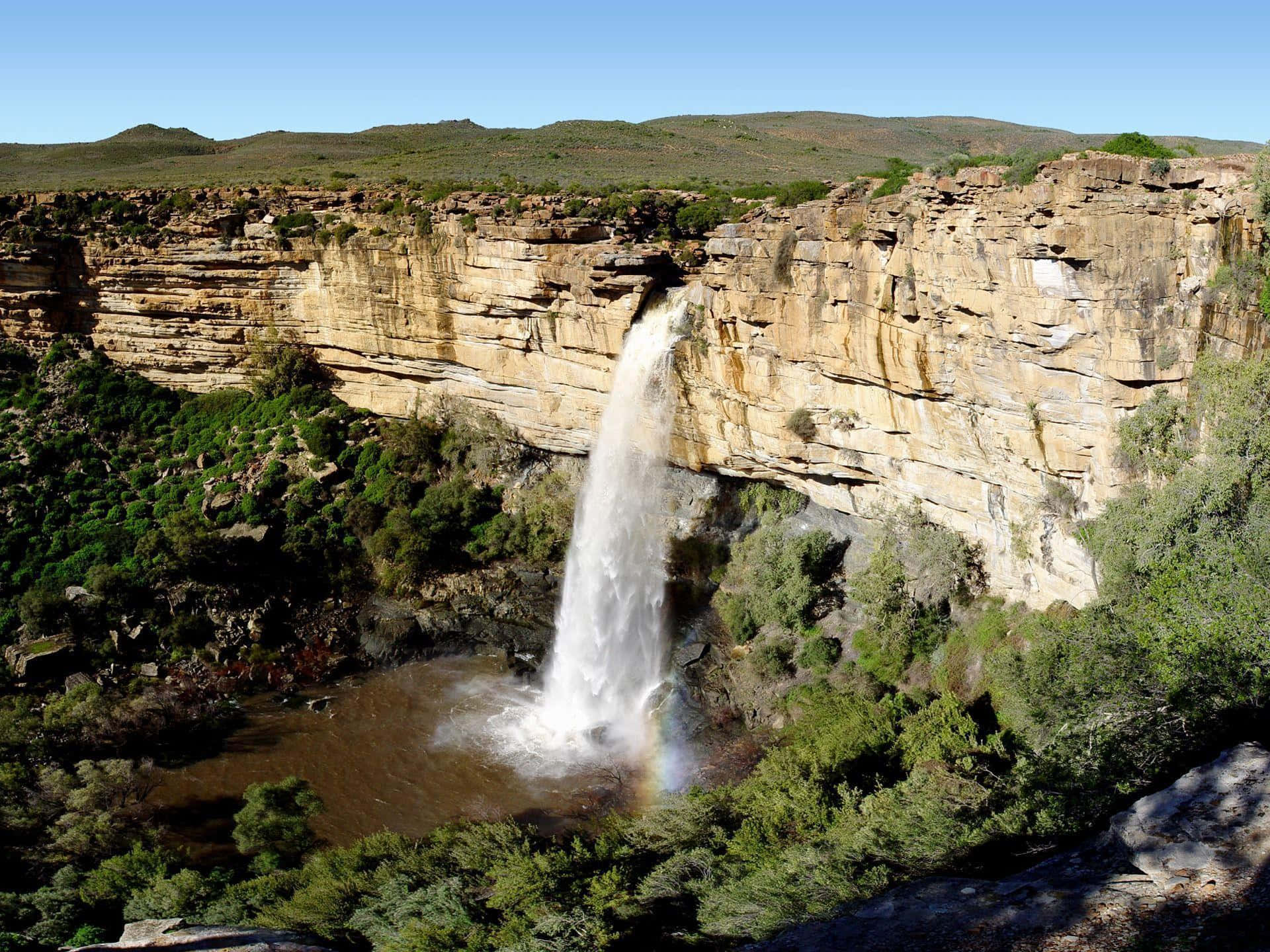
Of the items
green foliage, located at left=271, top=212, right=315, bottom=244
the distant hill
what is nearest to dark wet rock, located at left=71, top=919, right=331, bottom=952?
green foliage, located at left=271, top=212, right=315, bottom=244

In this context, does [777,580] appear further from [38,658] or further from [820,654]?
[38,658]

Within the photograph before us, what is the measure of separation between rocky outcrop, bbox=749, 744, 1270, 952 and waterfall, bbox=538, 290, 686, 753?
42.1 ft

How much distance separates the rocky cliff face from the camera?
16938 millimetres

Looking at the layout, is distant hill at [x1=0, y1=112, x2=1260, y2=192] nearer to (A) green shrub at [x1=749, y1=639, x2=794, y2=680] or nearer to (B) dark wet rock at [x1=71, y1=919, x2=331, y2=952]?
(A) green shrub at [x1=749, y1=639, x2=794, y2=680]

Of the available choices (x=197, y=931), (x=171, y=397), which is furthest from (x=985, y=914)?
(x=171, y=397)

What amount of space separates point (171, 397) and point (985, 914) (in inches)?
1372

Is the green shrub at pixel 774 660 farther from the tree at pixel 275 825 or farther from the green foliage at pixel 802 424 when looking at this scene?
the tree at pixel 275 825

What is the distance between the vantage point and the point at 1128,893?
1072 cm

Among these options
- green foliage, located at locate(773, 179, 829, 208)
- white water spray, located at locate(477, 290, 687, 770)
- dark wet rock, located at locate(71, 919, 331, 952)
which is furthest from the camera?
green foliage, located at locate(773, 179, 829, 208)

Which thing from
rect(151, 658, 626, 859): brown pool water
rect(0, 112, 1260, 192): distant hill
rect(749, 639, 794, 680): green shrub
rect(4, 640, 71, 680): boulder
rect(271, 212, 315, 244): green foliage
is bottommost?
rect(151, 658, 626, 859): brown pool water

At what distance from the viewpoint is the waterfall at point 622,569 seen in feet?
84.3

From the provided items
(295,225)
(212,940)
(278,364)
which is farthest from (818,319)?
(278,364)

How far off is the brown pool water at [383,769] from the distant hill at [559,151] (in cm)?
2261

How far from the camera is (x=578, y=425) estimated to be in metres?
29.6
